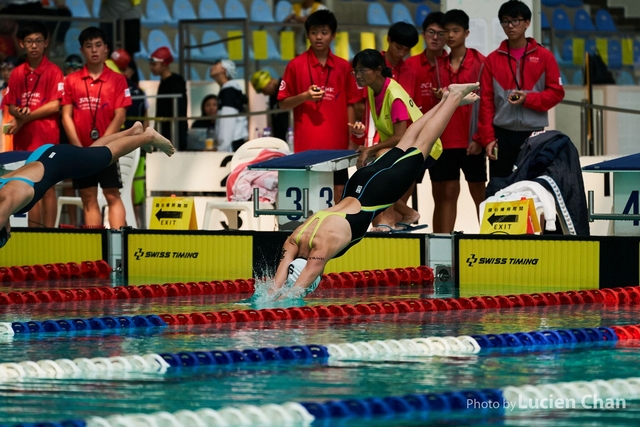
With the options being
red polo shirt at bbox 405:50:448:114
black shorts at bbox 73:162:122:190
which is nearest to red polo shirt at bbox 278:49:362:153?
red polo shirt at bbox 405:50:448:114

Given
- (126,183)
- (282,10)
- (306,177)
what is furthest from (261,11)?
(306,177)

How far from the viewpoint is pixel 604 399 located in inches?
161

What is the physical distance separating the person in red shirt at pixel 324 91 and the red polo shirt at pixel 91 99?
52.7 inches

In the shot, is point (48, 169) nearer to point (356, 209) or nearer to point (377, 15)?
point (356, 209)

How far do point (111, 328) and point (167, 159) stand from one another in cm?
582

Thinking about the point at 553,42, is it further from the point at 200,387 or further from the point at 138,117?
the point at 200,387

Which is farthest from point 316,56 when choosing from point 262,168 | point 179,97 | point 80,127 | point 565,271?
point 179,97

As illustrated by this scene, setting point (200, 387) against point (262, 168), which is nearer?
point (200, 387)

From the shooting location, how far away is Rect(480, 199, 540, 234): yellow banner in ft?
26.6

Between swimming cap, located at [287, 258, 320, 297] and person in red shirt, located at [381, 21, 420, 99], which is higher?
person in red shirt, located at [381, 21, 420, 99]

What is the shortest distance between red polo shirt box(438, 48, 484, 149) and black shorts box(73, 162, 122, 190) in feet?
8.34

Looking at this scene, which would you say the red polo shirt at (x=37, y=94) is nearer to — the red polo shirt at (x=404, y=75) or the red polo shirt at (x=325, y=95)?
the red polo shirt at (x=325, y=95)

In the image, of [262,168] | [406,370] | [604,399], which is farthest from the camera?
[262,168]

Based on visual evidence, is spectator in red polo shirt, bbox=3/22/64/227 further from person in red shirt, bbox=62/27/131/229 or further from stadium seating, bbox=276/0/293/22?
stadium seating, bbox=276/0/293/22
